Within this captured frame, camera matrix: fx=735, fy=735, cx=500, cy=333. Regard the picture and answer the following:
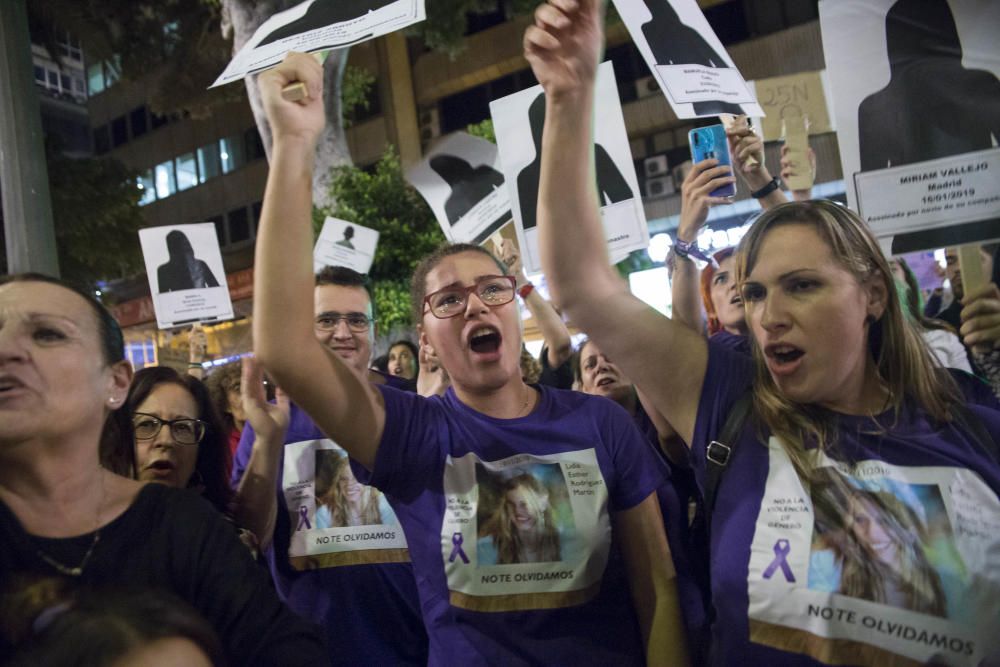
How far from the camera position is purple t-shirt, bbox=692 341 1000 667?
55.3 inches

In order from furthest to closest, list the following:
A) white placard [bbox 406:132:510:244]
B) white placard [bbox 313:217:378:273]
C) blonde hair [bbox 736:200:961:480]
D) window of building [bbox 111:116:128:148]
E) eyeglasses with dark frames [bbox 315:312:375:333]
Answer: window of building [bbox 111:116:128:148] < white placard [bbox 313:217:378:273] < white placard [bbox 406:132:510:244] < eyeglasses with dark frames [bbox 315:312:375:333] < blonde hair [bbox 736:200:961:480]

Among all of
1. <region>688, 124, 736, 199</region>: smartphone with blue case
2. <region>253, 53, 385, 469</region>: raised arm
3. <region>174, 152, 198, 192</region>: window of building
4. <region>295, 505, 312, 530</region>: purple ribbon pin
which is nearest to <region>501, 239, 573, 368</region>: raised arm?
<region>688, 124, 736, 199</region>: smartphone with blue case

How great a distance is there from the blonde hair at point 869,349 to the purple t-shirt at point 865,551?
0.04 metres

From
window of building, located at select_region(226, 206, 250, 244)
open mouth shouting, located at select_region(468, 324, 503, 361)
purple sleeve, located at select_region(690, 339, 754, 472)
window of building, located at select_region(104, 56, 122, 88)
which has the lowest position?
purple sleeve, located at select_region(690, 339, 754, 472)

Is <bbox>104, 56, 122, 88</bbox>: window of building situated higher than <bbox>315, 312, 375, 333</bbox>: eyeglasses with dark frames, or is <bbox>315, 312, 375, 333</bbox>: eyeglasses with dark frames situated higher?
<bbox>104, 56, 122, 88</bbox>: window of building

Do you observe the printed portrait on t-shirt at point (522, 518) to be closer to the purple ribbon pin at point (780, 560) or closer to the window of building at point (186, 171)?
the purple ribbon pin at point (780, 560)

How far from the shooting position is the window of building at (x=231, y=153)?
21.1 m

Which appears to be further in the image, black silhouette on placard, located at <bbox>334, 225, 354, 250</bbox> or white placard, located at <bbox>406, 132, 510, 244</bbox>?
black silhouette on placard, located at <bbox>334, 225, 354, 250</bbox>

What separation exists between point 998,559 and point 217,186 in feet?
75.1

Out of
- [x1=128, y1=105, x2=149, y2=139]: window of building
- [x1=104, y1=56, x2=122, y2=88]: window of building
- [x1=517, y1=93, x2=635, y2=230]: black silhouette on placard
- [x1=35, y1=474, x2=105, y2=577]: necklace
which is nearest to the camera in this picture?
[x1=35, y1=474, x2=105, y2=577]: necklace

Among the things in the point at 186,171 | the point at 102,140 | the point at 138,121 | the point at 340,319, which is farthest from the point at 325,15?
the point at 102,140

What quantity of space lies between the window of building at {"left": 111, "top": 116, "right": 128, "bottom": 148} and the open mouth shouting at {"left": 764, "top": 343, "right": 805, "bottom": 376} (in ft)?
88.2

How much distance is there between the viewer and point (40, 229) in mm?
4059

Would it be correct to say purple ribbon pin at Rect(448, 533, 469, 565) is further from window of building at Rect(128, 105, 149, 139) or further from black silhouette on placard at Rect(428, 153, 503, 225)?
window of building at Rect(128, 105, 149, 139)
